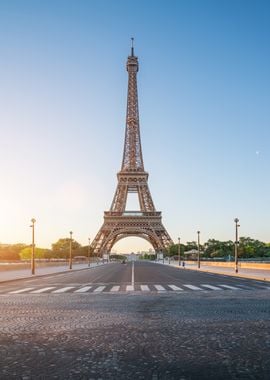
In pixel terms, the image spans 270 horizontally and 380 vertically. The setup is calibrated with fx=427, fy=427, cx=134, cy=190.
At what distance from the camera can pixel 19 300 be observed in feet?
52.1

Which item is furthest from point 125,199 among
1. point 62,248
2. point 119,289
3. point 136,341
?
point 136,341

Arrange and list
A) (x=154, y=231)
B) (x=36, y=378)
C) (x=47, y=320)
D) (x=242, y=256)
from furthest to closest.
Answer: (x=242, y=256) → (x=154, y=231) → (x=47, y=320) → (x=36, y=378)

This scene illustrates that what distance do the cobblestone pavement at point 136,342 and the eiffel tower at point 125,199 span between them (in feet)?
255

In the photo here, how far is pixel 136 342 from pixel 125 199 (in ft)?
284

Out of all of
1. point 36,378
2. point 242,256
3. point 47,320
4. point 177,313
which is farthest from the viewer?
point 242,256

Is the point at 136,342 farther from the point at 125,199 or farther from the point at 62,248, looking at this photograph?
the point at 62,248

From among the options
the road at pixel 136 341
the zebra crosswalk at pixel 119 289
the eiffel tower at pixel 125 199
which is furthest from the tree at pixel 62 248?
the road at pixel 136 341

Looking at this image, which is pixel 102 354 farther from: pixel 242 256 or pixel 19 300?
pixel 242 256

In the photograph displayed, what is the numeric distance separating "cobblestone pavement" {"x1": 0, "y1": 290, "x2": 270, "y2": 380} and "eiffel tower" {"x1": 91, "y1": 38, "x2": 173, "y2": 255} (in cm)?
7758

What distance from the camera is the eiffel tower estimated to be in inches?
3580

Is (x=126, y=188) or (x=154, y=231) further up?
(x=126, y=188)

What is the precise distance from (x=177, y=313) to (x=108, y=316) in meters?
1.90

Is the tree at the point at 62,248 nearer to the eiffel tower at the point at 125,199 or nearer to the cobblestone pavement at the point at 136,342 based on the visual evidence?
the eiffel tower at the point at 125,199

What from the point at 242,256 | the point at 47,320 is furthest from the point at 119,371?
the point at 242,256
